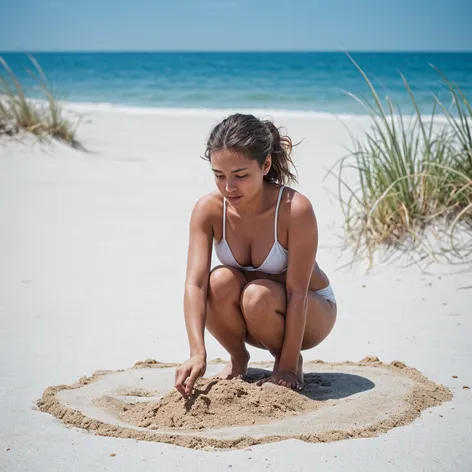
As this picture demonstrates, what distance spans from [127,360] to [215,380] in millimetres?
772

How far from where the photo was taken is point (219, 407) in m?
2.54

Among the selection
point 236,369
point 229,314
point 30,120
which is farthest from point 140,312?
point 30,120

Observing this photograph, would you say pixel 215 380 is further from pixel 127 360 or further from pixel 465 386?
pixel 465 386

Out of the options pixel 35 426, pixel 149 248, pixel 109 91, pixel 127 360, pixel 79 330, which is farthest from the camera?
pixel 109 91

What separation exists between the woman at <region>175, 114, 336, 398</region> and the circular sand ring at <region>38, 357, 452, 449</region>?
206 mm

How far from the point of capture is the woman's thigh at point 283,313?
275 cm

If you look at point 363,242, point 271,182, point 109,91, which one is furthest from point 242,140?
point 109,91

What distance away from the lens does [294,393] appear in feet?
8.73

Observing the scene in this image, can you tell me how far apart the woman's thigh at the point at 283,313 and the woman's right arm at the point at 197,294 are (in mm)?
167

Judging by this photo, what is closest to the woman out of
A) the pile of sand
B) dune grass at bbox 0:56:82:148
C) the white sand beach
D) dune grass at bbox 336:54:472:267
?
the pile of sand

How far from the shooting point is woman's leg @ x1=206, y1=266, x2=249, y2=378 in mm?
2799

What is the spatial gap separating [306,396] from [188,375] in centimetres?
49

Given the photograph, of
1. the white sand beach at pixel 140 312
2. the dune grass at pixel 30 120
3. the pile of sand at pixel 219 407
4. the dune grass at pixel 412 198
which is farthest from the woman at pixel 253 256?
the dune grass at pixel 30 120

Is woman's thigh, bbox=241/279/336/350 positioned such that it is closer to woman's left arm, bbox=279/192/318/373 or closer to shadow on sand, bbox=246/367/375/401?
woman's left arm, bbox=279/192/318/373
